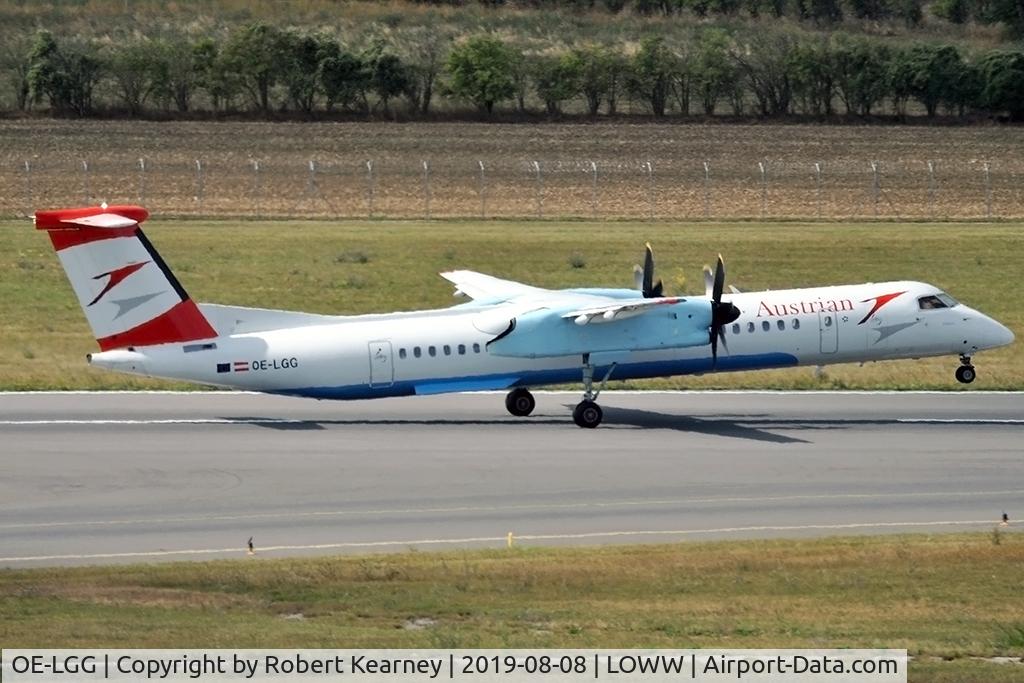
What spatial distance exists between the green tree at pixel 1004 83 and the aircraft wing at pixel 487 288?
65.6m

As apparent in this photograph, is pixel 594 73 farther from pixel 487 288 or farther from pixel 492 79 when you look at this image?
pixel 487 288

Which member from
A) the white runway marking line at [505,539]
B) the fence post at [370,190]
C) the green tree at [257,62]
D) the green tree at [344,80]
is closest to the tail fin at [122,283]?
the white runway marking line at [505,539]

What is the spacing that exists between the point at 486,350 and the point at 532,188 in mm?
45620

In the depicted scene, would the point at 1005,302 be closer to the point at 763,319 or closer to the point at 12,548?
the point at 763,319

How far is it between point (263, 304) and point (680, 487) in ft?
91.3

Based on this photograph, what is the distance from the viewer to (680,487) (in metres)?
27.4

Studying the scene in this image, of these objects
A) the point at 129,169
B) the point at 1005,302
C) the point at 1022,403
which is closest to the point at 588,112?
the point at 129,169

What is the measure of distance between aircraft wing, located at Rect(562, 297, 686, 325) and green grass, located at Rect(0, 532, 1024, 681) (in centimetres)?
908

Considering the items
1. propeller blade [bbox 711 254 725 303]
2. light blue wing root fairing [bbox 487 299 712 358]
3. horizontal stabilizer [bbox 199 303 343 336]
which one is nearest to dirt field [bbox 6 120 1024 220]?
propeller blade [bbox 711 254 725 303]

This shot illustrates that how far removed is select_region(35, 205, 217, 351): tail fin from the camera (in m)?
30.5

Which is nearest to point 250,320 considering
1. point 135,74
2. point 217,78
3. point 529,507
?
point 529,507

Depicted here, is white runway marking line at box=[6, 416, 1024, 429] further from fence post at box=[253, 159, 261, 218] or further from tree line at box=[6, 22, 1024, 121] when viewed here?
tree line at box=[6, 22, 1024, 121]

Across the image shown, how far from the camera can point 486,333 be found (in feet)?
107

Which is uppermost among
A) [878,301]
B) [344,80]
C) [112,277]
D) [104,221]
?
[344,80]
